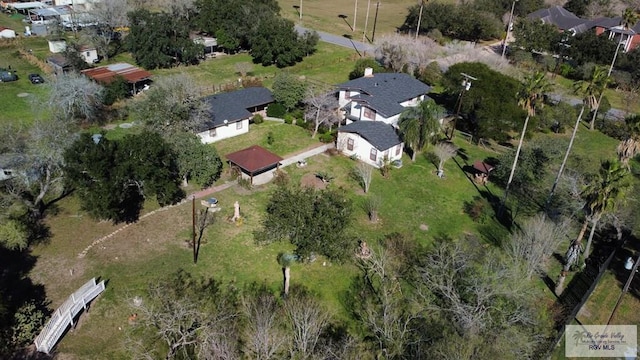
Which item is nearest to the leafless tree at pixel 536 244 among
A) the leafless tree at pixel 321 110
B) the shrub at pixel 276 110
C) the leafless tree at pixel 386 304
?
the leafless tree at pixel 386 304

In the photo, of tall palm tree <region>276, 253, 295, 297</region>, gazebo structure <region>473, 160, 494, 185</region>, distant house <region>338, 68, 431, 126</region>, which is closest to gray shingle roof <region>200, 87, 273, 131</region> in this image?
distant house <region>338, 68, 431, 126</region>

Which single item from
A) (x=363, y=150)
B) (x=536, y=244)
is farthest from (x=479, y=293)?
(x=363, y=150)

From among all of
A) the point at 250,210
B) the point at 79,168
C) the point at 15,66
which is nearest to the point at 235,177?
the point at 250,210

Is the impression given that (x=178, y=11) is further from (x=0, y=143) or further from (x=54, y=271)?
(x=54, y=271)

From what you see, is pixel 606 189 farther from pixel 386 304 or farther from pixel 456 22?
pixel 456 22

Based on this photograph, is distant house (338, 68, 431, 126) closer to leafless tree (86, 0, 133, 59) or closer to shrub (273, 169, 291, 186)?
shrub (273, 169, 291, 186)
